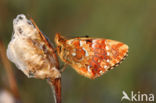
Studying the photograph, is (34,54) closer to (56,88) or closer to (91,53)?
→ (56,88)

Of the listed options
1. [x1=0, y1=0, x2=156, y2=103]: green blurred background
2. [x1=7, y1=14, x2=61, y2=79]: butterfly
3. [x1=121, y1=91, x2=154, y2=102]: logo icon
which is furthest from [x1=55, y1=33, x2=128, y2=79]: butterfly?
[x1=121, y1=91, x2=154, y2=102]: logo icon

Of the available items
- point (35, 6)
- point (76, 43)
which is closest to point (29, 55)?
point (76, 43)

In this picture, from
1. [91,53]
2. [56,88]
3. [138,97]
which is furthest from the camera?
[138,97]

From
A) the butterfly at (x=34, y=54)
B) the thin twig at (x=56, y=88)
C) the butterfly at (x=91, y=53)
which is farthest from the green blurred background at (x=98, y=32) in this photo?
the thin twig at (x=56, y=88)

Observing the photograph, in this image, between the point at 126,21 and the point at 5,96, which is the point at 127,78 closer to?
the point at 126,21

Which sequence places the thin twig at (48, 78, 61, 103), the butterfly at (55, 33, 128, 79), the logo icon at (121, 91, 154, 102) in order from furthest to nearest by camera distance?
the logo icon at (121, 91, 154, 102)
the butterfly at (55, 33, 128, 79)
the thin twig at (48, 78, 61, 103)

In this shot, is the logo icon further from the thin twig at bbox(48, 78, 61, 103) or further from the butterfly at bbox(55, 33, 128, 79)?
the thin twig at bbox(48, 78, 61, 103)

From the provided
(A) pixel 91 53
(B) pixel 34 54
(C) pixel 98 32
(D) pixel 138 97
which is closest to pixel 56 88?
(B) pixel 34 54
